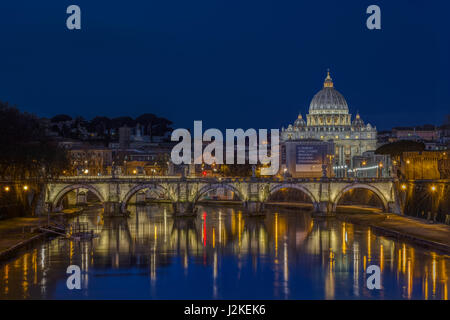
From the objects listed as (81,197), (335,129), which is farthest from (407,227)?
(335,129)

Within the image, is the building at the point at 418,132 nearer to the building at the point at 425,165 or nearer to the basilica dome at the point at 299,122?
the basilica dome at the point at 299,122

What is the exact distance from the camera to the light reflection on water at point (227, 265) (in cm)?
3866

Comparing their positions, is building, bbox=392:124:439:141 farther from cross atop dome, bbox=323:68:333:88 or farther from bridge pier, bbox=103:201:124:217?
bridge pier, bbox=103:201:124:217

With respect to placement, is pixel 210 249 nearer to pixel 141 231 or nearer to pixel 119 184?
pixel 141 231

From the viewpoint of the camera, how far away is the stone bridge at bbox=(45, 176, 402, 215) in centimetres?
7662

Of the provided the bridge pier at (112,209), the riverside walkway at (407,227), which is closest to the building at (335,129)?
the riverside walkway at (407,227)

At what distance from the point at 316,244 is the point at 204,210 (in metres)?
Result: 36.7

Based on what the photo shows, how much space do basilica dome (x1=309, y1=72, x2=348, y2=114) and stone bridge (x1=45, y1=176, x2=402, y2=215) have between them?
305 ft

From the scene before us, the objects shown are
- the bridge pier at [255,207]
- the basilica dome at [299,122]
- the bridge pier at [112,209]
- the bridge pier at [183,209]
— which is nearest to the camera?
the bridge pier at [112,209]

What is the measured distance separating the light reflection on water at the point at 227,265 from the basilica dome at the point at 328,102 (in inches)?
4035

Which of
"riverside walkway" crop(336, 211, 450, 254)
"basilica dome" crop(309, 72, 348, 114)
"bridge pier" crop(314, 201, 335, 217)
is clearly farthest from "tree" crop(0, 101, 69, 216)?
"basilica dome" crop(309, 72, 348, 114)

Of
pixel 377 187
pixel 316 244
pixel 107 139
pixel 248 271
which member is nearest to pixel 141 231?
pixel 316 244
